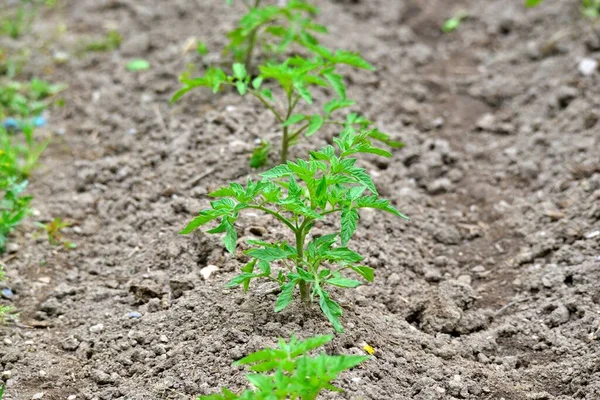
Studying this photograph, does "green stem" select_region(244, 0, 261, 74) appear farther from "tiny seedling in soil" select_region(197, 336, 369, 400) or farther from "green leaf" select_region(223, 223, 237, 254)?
"tiny seedling in soil" select_region(197, 336, 369, 400)

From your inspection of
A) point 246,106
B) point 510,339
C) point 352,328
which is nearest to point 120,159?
point 246,106

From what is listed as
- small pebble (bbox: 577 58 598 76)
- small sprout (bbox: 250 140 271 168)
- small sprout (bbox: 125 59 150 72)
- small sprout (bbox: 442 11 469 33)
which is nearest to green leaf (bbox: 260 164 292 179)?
small sprout (bbox: 250 140 271 168)

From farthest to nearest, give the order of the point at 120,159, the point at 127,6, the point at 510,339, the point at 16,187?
1. the point at 127,6
2. the point at 120,159
3. the point at 16,187
4. the point at 510,339

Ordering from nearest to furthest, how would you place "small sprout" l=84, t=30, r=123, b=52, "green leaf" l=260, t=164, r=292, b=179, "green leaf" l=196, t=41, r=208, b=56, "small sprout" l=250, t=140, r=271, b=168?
1. "green leaf" l=260, t=164, r=292, b=179
2. "small sprout" l=250, t=140, r=271, b=168
3. "green leaf" l=196, t=41, r=208, b=56
4. "small sprout" l=84, t=30, r=123, b=52

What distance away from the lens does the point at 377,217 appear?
3.63 m

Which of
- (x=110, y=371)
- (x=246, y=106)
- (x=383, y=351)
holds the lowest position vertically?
(x=110, y=371)

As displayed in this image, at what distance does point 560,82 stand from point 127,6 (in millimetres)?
2893

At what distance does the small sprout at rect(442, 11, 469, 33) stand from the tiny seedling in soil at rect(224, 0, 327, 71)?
137 centimetres

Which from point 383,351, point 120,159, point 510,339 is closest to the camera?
point 383,351

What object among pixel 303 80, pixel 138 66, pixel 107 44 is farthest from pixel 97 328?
pixel 107 44

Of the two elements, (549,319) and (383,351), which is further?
(549,319)

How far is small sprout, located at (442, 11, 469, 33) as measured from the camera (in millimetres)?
5434

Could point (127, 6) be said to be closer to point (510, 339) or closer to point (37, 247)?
point (37, 247)

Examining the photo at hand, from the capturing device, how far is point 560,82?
465cm
